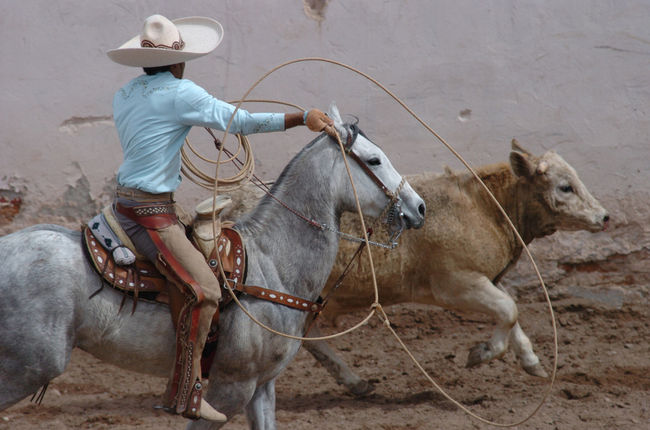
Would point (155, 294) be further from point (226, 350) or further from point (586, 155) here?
point (586, 155)

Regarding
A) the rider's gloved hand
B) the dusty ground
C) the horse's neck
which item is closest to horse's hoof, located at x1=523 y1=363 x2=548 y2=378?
the dusty ground

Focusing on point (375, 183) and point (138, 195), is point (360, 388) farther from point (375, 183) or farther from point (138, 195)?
point (138, 195)

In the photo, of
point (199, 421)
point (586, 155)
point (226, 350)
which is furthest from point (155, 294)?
point (586, 155)

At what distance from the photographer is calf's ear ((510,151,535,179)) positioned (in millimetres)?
5562

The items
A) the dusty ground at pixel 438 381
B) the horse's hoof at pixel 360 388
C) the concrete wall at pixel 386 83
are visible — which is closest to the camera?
the dusty ground at pixel 438 381

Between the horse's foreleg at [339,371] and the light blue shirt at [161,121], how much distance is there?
8.48 ft

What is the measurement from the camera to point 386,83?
711cm

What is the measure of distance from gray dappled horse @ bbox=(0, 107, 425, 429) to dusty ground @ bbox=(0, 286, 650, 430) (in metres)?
1.57

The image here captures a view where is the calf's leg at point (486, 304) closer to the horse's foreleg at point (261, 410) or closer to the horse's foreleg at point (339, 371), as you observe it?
the horse's foreleg at point (339, 371)

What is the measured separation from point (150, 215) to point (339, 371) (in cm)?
274

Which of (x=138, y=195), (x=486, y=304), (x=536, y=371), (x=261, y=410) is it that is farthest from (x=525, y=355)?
(x=138, y=195)

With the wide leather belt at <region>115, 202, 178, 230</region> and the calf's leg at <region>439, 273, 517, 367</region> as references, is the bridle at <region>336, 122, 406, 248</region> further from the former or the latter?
the calf's leg at <region>439, 273, 517, 367</region>

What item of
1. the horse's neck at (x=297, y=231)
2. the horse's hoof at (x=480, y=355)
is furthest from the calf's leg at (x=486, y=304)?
the horse's neck at (x=297, y=231)

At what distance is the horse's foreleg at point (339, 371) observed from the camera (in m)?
5.66
